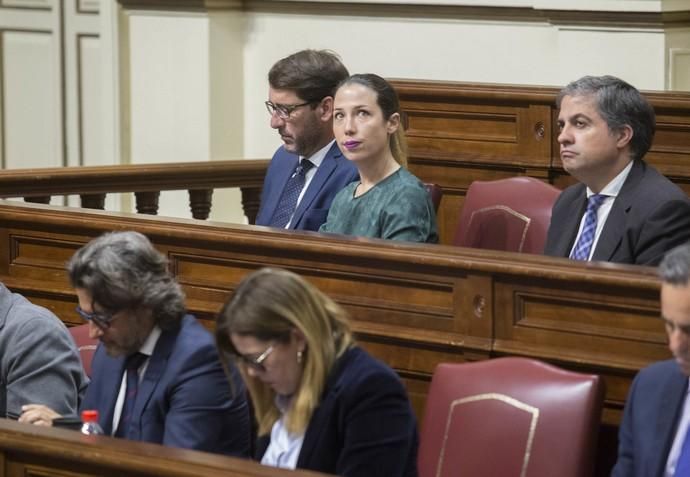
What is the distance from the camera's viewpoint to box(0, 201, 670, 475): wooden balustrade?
11.3 feet

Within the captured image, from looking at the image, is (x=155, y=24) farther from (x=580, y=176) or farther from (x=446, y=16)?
(x=580, y=176)

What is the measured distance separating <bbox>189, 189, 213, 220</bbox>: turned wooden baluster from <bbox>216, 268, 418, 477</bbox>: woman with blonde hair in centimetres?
299

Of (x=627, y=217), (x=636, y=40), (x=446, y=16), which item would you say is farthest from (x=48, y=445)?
(x=446, y=16)

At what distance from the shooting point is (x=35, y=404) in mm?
3412

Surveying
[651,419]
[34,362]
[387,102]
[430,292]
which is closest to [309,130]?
[387,102]

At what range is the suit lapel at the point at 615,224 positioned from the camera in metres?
4.01

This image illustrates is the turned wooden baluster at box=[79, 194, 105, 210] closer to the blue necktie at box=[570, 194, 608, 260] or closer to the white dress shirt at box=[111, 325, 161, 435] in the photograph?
the blue necktie at box=[570, 194, 608, 260]

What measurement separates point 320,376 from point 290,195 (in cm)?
203

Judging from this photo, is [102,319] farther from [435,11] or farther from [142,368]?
[435,11]

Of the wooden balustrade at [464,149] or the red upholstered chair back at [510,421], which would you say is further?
the wooden balustrade at [464,149]

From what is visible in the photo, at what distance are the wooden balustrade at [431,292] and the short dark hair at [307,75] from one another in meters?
0.73

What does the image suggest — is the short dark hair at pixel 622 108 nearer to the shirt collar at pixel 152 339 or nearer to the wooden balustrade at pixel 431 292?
the wooden balustrade at pixel 431 292

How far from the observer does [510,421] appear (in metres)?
3.29

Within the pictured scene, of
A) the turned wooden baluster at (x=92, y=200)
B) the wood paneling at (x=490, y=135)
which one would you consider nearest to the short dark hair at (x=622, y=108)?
the wood paneling at (x=490, y=135)
